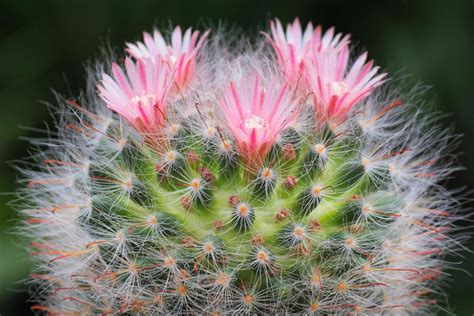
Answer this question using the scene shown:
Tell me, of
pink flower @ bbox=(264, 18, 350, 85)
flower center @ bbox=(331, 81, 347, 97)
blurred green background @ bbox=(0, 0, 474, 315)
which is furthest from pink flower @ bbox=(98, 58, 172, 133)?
blurred green background @ bbox=(0, 0, 474, 315)

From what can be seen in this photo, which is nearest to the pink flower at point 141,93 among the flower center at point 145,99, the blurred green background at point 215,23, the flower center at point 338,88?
the flower center at point 145,99

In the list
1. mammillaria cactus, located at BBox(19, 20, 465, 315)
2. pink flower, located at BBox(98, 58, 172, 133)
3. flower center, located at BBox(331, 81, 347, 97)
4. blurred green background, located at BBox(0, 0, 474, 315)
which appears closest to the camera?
mammillaria cactus, located at BBox(19, 20, 465, 315)

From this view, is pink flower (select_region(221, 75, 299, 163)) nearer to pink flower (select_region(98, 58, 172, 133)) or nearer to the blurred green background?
pink flower (select_region(98, 58, 172, 133))

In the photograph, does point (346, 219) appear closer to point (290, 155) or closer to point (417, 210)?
point (290, 155)

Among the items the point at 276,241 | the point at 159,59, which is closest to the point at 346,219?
the point at 276,241

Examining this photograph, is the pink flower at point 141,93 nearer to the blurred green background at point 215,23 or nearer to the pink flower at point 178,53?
the pink flower at point 178,53

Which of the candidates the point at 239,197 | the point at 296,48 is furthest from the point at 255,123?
the point at 296,48
